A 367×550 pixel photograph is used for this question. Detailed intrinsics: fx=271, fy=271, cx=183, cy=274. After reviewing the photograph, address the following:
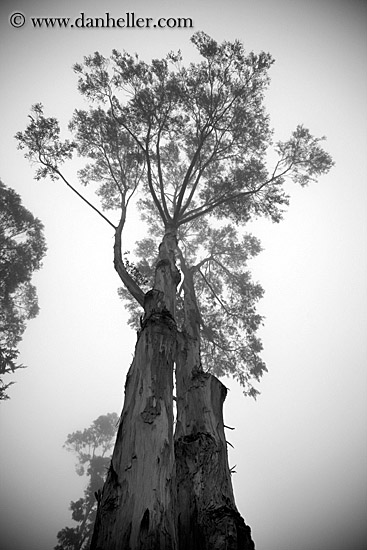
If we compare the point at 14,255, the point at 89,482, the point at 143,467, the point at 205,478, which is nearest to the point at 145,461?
the point at 143,467

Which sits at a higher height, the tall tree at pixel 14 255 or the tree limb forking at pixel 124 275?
the tall tree at pixel 14 255

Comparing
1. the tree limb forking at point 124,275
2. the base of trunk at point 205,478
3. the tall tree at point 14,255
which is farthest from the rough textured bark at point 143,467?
the tall tree at point 14,255

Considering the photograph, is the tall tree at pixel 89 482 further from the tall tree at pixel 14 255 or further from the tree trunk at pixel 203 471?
the tall tree at pixel 14 255

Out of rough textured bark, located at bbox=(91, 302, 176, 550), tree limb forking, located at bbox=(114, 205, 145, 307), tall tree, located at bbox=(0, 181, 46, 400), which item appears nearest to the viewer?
rough textured bark, located at bbox=(91, 302, 176, 550)

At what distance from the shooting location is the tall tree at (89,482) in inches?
614

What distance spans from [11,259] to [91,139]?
672 centimetres

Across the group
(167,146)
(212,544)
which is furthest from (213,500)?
(167,146)

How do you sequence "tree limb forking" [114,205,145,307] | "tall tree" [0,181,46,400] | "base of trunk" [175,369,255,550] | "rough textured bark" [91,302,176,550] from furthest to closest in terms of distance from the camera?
"tall tree" [0,181,46,400], "tree limb forking" [114,205,145,307], "base of trunk" [175,369,255,550], "rough textured bark" [91,302,176,550]

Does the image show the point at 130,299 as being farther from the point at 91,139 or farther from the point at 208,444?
the point at 208,444

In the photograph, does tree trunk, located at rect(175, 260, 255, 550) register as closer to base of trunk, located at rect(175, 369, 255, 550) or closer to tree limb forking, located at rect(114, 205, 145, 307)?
base of trunk, located at rect(175, 369, 255, 550)

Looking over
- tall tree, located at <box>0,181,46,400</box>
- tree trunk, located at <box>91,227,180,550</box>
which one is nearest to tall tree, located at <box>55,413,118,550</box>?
tree trunk, located at <box>91,227,180,550</box>

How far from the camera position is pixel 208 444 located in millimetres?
3752

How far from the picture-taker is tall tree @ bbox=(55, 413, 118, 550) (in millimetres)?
15587

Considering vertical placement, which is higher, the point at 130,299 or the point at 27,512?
the point at 130,299
